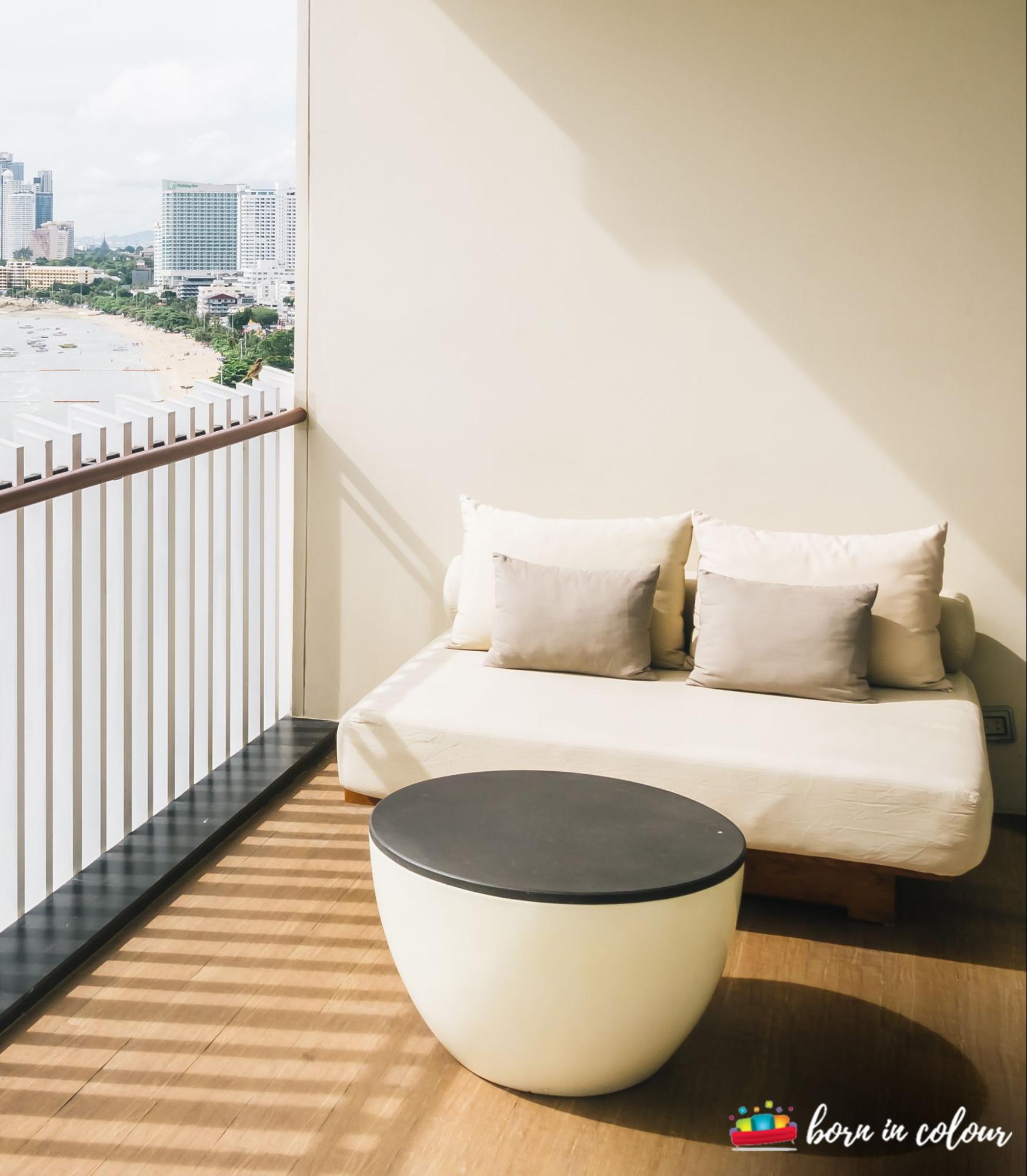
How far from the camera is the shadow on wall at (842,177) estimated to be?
3287 mm

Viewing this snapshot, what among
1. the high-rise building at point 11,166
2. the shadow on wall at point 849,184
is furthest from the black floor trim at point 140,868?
the shadow on wall at point 849,184

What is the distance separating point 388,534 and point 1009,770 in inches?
82.9

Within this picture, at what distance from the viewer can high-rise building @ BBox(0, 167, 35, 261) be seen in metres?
2.71

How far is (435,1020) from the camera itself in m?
2.10

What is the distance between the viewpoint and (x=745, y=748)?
9.09ft

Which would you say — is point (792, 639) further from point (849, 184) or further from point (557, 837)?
point (849, 184)

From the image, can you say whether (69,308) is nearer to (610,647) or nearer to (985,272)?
(610,647)

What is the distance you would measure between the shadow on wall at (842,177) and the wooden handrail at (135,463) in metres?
1.21

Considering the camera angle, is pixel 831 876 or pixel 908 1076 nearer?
pixel 908 1076

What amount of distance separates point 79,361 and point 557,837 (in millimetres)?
1720

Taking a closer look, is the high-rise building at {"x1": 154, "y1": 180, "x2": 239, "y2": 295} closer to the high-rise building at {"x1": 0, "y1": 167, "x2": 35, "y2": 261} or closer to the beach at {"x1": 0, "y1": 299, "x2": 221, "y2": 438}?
the beach at {"x1": 0, "y1": 299, "x2": 221, "y2": 438}

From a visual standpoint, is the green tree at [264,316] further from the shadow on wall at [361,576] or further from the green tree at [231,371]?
the shadow on wall at [361,576]

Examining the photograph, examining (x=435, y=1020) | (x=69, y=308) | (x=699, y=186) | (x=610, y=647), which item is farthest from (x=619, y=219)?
(x=435, y=1020)

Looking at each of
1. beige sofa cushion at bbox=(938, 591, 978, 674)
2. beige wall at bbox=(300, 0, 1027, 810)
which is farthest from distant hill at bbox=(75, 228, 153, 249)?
beige sofa cushion at bbox=(938, 591, 978, 674)
